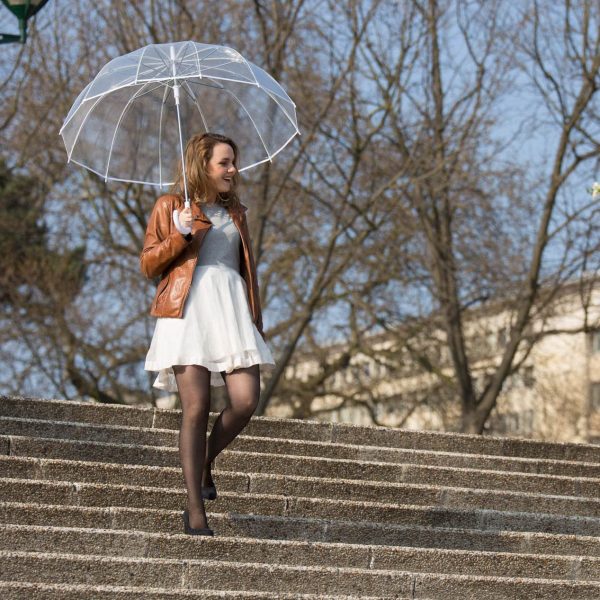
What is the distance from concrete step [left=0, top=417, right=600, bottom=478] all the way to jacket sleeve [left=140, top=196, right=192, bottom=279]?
2379 millimetres

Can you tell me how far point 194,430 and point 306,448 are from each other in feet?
9.41

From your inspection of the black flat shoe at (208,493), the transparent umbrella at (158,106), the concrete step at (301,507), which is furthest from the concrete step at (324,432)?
the black flat shoe at (208,493)

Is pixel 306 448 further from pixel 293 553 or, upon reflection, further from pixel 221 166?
pixel 221 166

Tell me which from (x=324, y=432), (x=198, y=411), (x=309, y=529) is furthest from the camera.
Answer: (x=324, y=432)

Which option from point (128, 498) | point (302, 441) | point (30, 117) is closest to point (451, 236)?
point (30, 117)

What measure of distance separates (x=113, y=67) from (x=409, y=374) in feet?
54.1

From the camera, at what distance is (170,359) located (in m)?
6.04

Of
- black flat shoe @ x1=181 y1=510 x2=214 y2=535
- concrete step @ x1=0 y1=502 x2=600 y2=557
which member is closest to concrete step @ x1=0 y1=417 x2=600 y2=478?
concrete step @ x1=0 y1=502 x2=600 y2=557

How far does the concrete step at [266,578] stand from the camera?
5707 mm

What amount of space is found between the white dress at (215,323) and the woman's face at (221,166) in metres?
0.14

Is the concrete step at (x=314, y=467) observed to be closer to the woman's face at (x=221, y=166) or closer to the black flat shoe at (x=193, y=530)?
the black flat shoe at (x=193, y=530)

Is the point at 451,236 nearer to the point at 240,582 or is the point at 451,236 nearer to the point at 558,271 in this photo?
the point at 558,271

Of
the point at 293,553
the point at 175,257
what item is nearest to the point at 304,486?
the point at 293,553

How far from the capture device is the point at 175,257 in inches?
238
